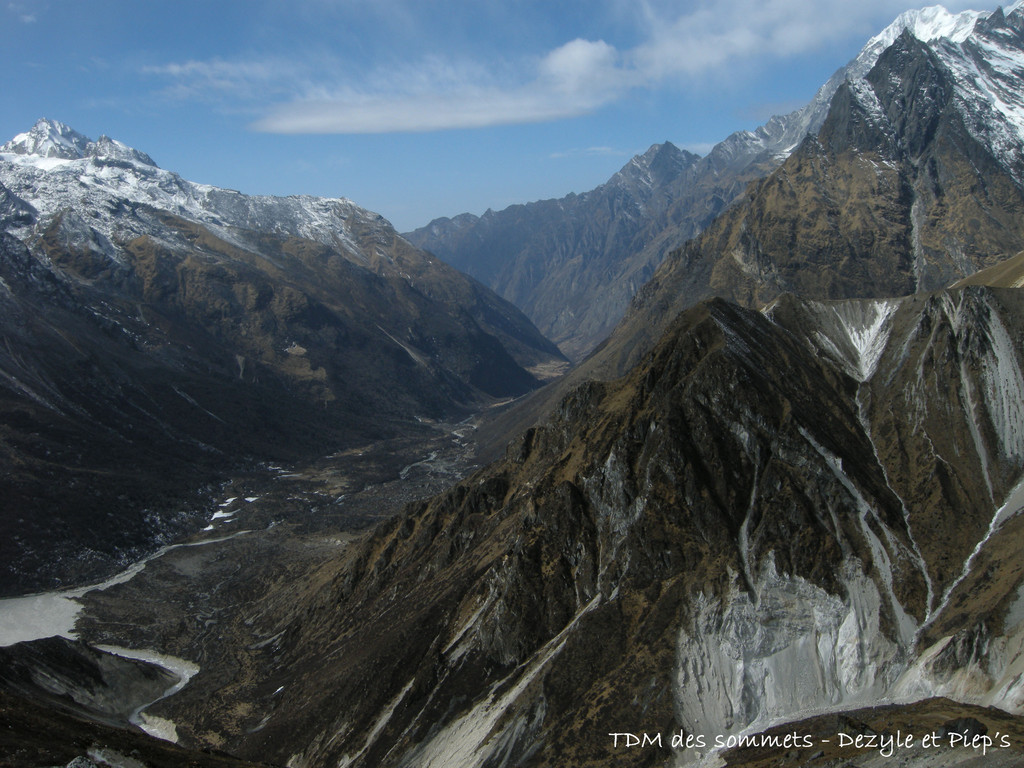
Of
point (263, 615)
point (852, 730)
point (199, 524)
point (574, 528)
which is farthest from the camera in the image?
point (199, 524)

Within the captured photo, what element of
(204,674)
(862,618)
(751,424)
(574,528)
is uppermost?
(751,424)

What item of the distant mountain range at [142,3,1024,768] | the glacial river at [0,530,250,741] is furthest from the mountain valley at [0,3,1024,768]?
the glacial river at [0,530,250,741]

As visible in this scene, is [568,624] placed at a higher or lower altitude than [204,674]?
higher

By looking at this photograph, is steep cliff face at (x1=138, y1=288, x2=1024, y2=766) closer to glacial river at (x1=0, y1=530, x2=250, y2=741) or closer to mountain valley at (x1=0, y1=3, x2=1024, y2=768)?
mountain valley at (x1=0, y1=3, x2=1024, y2=768)

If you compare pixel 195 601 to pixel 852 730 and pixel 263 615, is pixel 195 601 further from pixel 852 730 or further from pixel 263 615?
pixel 852 730

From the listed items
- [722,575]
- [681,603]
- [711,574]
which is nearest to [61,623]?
[681,603]

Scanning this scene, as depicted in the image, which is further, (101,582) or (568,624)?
(101,582)

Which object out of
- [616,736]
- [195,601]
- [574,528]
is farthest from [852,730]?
[195,601]

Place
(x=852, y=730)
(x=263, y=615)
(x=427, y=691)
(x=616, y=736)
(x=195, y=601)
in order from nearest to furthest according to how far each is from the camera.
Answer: (x=852, y=730), (x=616, y=736), (x=427, y=691), (x=263, y=615), (x=195, y=601)

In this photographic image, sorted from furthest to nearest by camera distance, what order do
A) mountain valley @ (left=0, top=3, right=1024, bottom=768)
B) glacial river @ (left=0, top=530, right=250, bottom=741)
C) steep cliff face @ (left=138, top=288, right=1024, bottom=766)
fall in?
1. glacial river @ (left=0, top=530, right=250, bottom=741)
2. steep cliff face @ (left=138, top=288, right=1024, bottom=766)
3. mountain valley @ (left=0, top=3, right=1024, bottom=768)
